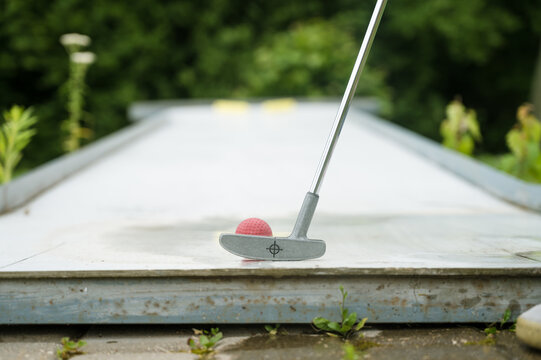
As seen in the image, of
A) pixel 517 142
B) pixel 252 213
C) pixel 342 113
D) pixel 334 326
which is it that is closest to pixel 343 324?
pixel 334 326

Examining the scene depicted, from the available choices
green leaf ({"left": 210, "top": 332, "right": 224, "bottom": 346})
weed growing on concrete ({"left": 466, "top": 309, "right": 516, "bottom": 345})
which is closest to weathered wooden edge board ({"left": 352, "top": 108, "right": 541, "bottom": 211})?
weed growing on concrete ({"left": 466, "top": 309, "right": 516, "bottom": 345})

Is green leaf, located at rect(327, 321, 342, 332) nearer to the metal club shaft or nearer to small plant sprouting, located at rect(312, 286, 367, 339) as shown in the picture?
small plant sprouting, located at rect(312, 286, 367, 339)

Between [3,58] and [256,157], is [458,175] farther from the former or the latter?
[3,58]

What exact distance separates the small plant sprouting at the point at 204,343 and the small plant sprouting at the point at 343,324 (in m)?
0.21

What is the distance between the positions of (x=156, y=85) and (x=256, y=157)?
6.83 m

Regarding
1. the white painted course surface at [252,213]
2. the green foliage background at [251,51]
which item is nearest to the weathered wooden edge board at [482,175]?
the white painted course surface at [252,213]

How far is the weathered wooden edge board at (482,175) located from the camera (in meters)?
2.14

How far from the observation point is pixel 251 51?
9.81 meters

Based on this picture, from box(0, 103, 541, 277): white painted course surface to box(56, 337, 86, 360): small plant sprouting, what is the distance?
0.15 m

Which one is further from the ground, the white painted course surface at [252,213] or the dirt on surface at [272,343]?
the white painted course surface at [252,213]

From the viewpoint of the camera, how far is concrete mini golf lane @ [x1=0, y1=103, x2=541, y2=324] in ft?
4.21

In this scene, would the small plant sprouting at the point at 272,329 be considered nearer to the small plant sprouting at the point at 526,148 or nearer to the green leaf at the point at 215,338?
the green leaf at the point at 215,338

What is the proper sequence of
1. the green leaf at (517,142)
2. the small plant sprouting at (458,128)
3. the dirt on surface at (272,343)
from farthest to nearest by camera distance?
the small plant sprouting at (458,128)
the green leaf at (517,142)
the dirt on surface at (272,343)

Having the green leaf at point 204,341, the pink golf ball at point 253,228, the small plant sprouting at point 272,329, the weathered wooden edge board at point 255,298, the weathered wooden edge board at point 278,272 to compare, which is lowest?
the green leaf at point 204,341
